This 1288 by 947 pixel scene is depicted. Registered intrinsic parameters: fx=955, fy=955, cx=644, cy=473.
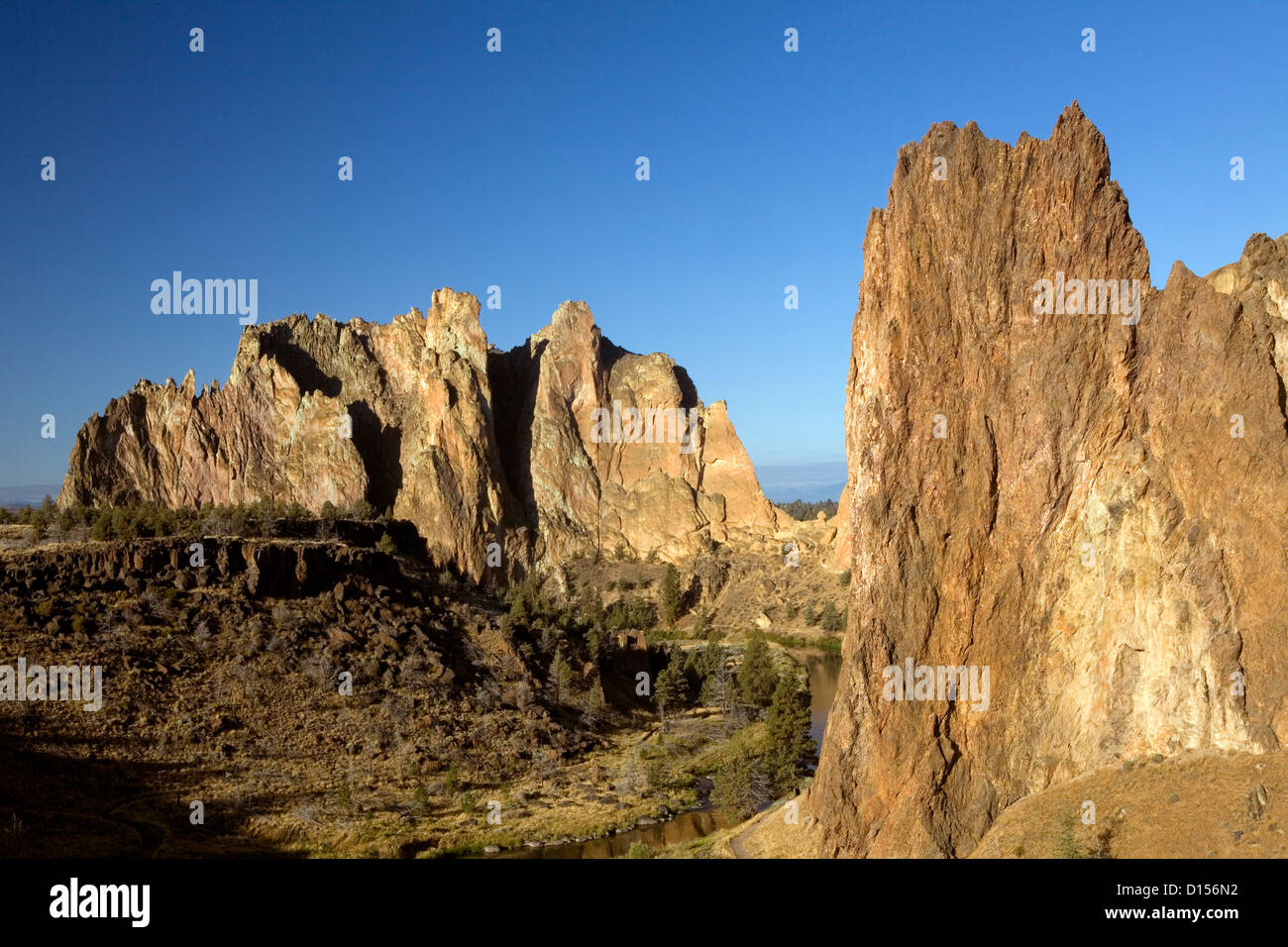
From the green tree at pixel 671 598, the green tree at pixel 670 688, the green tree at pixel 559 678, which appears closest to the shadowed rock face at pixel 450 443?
the green tree at pixel 671 598

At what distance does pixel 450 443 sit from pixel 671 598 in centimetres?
3336

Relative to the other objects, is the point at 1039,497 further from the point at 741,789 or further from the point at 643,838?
the point at 643,838

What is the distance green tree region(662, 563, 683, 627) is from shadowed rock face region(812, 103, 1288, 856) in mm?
78261

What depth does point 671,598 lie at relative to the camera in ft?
366

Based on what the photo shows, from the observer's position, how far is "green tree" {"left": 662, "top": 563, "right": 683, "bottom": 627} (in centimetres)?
11134

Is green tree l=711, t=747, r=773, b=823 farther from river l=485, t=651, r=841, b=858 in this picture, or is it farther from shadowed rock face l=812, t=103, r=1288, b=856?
shadowed rock face l=812, t=103, r=1288, b=856

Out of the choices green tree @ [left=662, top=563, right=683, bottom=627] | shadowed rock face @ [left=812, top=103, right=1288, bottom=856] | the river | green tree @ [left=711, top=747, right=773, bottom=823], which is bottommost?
the river

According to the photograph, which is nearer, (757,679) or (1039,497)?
(1039,497)

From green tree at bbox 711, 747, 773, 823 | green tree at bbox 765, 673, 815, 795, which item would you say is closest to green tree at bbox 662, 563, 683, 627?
green tree at bbox 765, 673, 815, 795

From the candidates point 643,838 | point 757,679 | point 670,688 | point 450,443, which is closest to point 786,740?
point 643,838

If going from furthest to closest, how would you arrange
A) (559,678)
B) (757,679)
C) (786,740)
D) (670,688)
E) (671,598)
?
1. (671,598)
2. (670,688)
3. (757,679)
4. (559,678)
5. (786,740)

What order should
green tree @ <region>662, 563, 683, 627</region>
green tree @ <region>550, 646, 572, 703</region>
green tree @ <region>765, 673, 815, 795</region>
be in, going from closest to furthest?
green tree @ <region>765, 673, 815, 795</region>, green tree @ <region>550, 646, 572, 703</region>, green tree @ <region>662, 563, 683, 627</region>

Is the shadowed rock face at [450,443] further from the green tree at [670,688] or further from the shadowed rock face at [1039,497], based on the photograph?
the shadowed rock face at [1039,497]
